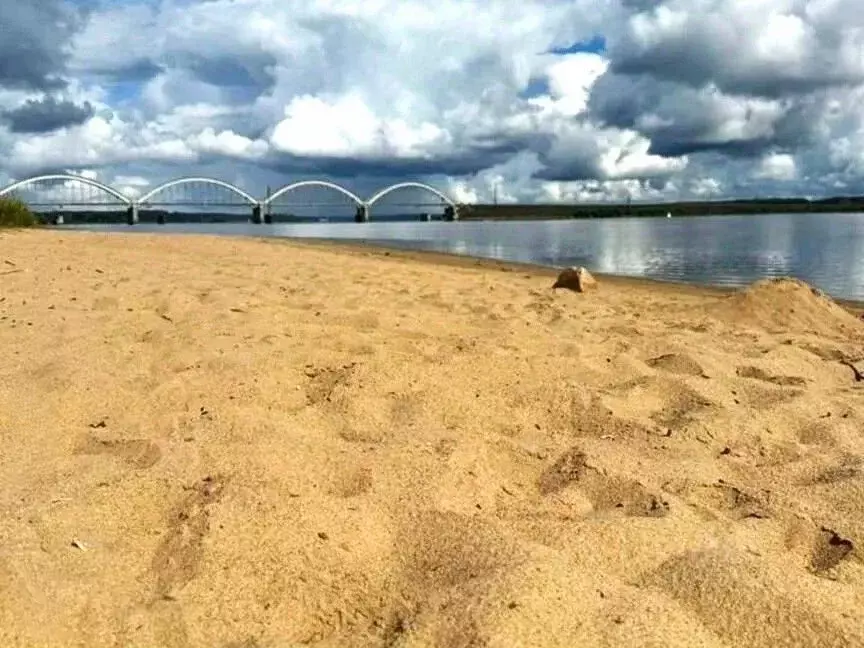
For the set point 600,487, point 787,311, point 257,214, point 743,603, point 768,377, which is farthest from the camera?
point 257,214

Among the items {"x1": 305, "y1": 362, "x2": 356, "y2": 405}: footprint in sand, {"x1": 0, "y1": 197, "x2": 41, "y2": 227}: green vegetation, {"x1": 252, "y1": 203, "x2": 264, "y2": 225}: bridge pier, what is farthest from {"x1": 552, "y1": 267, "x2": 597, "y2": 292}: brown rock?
{"x1": 252, "y1": 203, "x2": 264, "y2": 225}: bridge pier

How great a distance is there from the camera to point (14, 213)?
1853 cm

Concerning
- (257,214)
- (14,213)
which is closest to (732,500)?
(14,213)

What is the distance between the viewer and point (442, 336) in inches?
190

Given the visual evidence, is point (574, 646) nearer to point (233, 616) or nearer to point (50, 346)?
point (233, 616)

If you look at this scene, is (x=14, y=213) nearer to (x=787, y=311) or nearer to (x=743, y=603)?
(x=787, y=311)

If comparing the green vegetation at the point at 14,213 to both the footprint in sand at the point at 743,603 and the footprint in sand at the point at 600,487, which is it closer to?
the footprint in sand at the point at 600,487

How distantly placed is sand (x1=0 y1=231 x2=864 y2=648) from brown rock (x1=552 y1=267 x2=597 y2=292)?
367cm

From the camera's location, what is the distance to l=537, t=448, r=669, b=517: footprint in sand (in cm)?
269

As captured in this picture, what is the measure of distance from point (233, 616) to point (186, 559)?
0.30 meters

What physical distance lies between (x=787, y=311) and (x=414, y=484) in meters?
5.06

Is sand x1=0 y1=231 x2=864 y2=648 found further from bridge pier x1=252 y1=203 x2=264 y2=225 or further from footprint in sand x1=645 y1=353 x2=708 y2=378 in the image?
bridge pier x1=252 y1=203 x2=264 y2=225

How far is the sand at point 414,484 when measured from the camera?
2.04 metres

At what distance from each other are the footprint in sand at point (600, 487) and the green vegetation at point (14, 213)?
1730 centimetres
